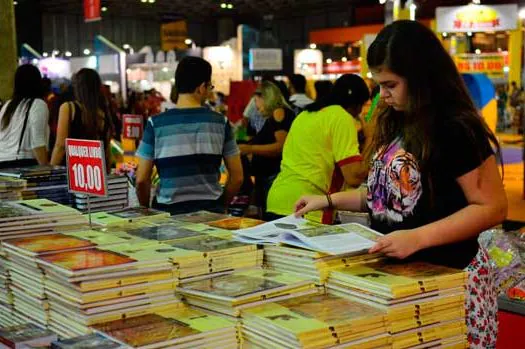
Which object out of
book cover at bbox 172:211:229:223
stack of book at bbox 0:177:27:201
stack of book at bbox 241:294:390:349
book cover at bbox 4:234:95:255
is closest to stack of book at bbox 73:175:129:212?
stack of book at bbox 0:177:27:201

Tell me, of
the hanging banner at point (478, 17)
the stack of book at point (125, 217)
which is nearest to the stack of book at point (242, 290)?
the stack of book at point (125, 217)

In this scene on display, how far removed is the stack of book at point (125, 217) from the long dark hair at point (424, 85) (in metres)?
0.87

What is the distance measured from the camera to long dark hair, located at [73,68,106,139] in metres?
4.58

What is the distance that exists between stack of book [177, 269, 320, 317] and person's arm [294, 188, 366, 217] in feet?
1.74

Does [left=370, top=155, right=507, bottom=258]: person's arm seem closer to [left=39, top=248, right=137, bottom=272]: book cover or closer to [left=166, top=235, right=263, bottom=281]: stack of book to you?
[left=166, top=235, right=263, bottom=281]: stack of book

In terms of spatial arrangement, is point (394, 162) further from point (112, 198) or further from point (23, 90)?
point (23, 90)

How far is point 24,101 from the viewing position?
4457 mm

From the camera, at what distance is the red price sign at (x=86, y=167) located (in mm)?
2334

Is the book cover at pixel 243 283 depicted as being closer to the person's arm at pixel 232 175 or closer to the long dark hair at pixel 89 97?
the person's arm at pixel 232 175

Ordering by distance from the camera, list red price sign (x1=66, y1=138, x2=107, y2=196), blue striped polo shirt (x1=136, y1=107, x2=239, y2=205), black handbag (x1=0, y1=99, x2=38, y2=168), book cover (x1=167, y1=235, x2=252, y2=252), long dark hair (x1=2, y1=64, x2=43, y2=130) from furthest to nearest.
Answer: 1. long dark hair (x1=2, y1=64, x2=43, y2=130)
2. black handbag (x1=0, y1=99, x2=38, y2=168)
3. blue striped polo shirt (x1=136, y1=107, x2=239, y2=205)
4. red price sign (x1=66, y1=138, x2=107, y2=196)
5. book cover (x1=167, y1=235, x2=252, y2=252)

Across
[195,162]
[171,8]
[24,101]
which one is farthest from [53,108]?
[171,8]

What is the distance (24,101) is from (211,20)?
2873cm

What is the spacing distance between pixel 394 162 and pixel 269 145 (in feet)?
12.2

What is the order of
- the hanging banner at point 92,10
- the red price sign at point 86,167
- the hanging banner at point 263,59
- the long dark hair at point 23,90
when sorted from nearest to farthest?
the red price sign at point 86,167 → the long dark hair at point 23,90 → the hanging banner at point 92,10 → the hanging banner at point 263,59
